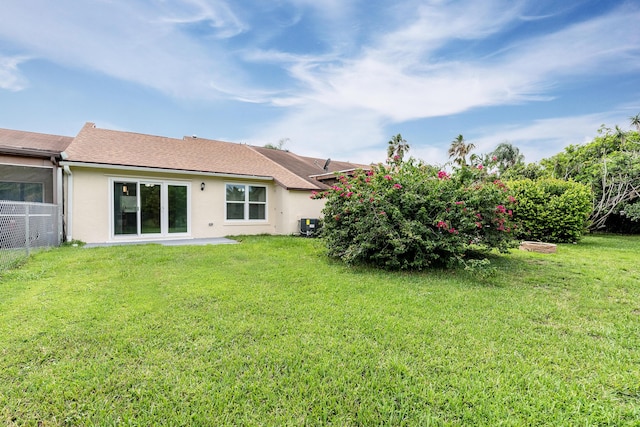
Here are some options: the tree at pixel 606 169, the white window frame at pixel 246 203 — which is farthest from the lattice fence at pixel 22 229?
the tree at pixel 606 169

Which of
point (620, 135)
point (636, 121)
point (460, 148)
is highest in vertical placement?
point (460, 148)

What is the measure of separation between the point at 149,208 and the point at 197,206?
1.78m

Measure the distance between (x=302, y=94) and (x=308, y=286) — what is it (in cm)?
1390

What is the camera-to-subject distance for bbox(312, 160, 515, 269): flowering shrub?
6.79m

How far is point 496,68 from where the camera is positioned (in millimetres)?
12156

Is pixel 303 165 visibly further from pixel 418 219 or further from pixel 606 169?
pixel 606 169

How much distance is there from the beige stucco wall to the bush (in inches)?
357

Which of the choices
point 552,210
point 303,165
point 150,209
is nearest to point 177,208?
point 150,209

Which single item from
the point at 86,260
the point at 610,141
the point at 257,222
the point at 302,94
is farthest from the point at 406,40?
the point at 610,141

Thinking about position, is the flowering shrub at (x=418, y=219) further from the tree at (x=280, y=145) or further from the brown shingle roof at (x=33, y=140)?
the tree at (x=280, y=145)

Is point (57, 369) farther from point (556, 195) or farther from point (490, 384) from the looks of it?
point (556, 195)

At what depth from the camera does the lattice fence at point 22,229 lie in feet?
23.1

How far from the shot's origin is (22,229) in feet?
26.0

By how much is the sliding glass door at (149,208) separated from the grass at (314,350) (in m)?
5.54
